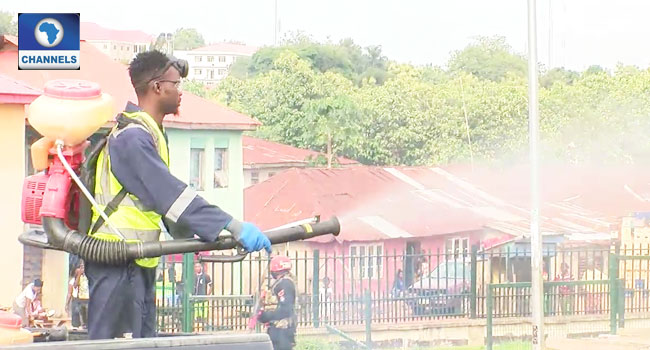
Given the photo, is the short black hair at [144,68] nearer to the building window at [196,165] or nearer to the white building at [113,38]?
the building window at [196,165]

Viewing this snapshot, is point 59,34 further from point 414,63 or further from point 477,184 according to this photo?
point 414,63

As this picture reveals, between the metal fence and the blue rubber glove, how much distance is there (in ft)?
35.7

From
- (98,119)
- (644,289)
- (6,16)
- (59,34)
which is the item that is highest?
(6,16)

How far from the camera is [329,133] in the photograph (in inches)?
1490

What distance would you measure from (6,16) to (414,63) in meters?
16.9

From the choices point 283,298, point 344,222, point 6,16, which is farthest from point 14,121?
point 6,16

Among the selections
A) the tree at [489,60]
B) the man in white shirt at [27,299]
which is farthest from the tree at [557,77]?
the man in white shirt at [27,299]

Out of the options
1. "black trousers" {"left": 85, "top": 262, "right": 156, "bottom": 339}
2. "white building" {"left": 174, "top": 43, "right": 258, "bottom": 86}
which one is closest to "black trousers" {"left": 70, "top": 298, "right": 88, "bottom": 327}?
"black trousers" {"left": 85, "top": 262, "right": 156, "bottom": 339}

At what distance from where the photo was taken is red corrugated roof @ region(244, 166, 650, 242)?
31672 mm

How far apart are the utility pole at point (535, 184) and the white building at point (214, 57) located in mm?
33497

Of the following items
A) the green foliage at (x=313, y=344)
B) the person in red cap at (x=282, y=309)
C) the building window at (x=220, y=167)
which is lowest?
the green foliage at (x=313, y=344)

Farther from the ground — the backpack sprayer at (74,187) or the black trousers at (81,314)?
the backpack sprayer at (74,187)

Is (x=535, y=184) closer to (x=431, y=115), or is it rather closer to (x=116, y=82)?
(x=116, y=82)

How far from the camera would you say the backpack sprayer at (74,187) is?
4.51 m
